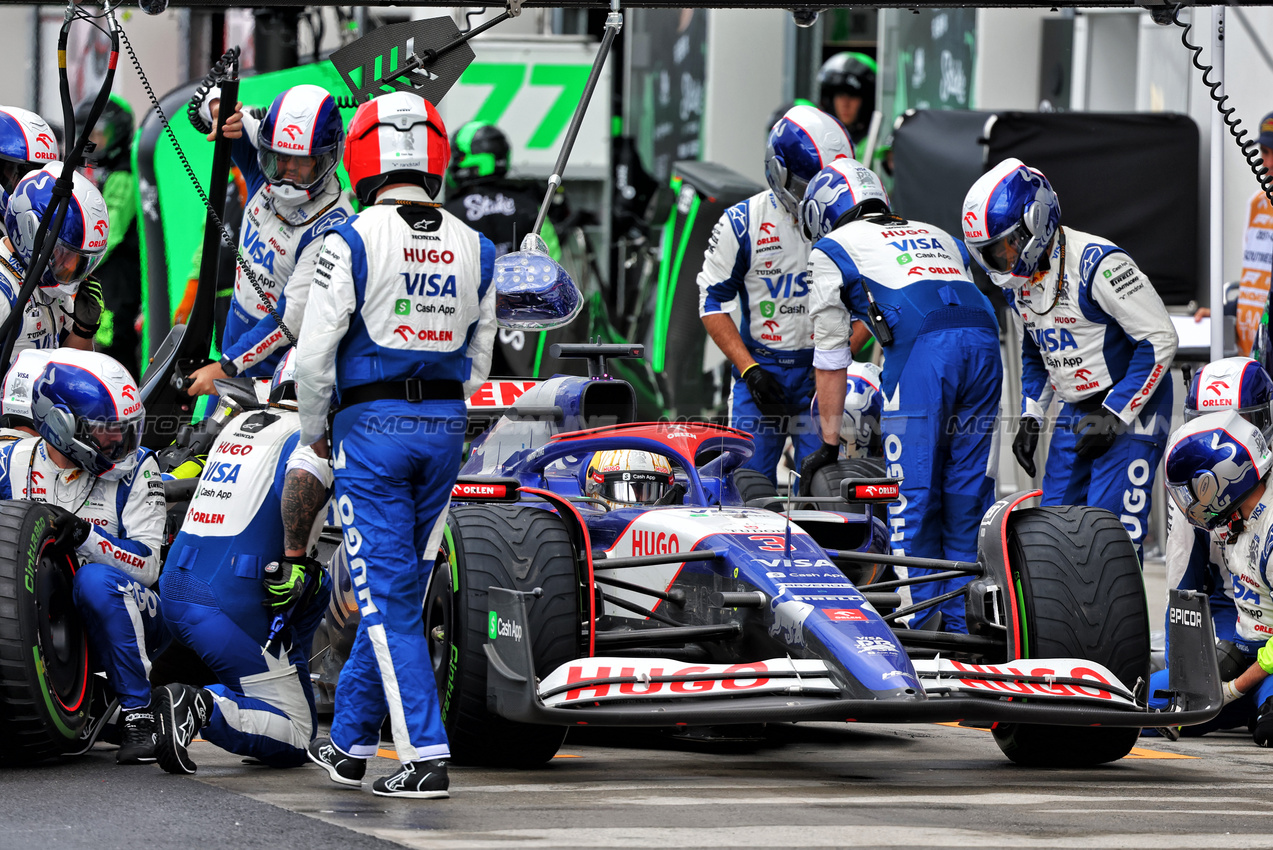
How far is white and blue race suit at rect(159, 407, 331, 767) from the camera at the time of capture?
610cm

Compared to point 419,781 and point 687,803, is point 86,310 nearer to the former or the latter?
point 419,781

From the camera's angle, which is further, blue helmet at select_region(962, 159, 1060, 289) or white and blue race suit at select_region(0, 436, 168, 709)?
blue helmet at select_region(962, 159, 1060, 289)

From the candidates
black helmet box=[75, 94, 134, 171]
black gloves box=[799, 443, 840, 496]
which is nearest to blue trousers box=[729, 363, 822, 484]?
black gloves box=[799, 443, 840, 496]

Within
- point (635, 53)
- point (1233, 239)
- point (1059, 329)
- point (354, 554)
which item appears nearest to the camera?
point (354, 554)

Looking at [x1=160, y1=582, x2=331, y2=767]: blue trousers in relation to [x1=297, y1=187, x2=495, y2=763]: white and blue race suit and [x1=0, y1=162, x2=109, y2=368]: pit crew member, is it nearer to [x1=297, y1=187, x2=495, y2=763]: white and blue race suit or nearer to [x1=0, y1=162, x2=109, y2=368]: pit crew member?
[x1=297, y1=187, x2=495, y2=763]: white and blue race suit

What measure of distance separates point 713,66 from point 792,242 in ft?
30.9

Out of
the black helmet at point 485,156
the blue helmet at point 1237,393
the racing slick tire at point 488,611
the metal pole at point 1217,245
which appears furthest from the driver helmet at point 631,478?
the black helmet at point 485,156

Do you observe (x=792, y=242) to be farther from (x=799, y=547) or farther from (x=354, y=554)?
(x=354, y=554)

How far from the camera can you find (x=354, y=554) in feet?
18.0

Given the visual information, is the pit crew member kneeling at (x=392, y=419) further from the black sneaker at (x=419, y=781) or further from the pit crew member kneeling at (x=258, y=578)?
the pit crew member kneeling at (x=258, y=578)

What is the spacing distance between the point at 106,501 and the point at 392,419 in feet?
4.48

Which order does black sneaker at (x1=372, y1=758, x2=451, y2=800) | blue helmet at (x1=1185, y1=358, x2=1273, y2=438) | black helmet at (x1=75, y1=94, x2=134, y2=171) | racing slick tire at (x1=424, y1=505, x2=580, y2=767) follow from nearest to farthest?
black sneaker at (x1=372, y1=758, x2=451, y2=800) < racing slick tire at (x1=424, y1=505, x2=580, y2=767) < blue helmet at (x1=1185, y1=358, x2=1273, y2=438) < black helmet at (x1=75, y1=94, x2=134, y2=171)

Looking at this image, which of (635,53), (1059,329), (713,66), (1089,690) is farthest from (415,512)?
(635,53)

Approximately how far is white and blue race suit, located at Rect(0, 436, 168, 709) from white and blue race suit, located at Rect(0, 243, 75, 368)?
5.25 ft
